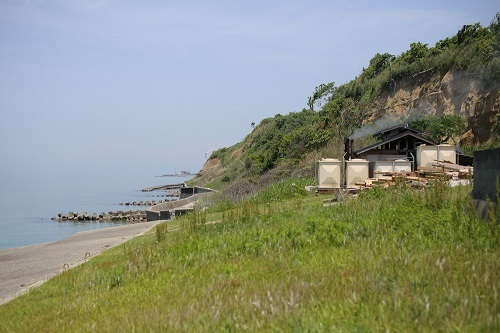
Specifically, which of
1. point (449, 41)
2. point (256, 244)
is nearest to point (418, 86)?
point (449, 41)

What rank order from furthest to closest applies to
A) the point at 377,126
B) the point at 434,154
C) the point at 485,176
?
the point at 377,126 < the point at 434,154 < the point at 485,176

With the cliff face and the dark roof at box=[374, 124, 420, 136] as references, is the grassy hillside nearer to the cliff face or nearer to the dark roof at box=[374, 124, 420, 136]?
the cliff face

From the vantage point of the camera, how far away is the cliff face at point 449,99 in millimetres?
36594

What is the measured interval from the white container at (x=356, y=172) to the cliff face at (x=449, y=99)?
12538 millimetres

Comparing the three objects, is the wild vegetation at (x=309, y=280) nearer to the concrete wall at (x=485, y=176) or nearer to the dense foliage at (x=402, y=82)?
the concrete wall at (x=485, y=176)

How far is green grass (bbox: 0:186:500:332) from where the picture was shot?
16.3 ft

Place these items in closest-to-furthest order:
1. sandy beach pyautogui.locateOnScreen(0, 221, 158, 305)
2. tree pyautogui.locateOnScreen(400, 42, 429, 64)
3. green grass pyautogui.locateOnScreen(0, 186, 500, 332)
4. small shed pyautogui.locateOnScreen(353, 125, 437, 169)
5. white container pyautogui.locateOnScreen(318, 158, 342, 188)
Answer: green grass pyautogui.locateOnScreen(0, 186, 500, 332) < sandy beach pyautogui.locateOnScreen(0, 221, 158, 305) < white container pyautogui.locateOnScreen(318, 158, 342, 188) < small shed pyautogui.locateOnScreen(353, 125, 437, 169) < tree pyautogui.locateOnScreen(400, 42, 429, 64)

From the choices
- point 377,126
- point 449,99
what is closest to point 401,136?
point 377,126

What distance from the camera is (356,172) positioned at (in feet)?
90.5

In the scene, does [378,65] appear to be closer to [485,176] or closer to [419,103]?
[419,103]

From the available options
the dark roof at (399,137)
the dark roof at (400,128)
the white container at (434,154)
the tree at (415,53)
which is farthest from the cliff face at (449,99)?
the white container at (434,154)

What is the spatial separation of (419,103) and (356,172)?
20.8 meters

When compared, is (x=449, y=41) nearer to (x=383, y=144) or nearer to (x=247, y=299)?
(x=383, y=144)

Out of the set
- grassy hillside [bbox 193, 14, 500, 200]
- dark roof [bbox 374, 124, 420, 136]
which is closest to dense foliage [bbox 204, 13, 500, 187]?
grassy hillside [bbox 193, 14, 500, 200]
